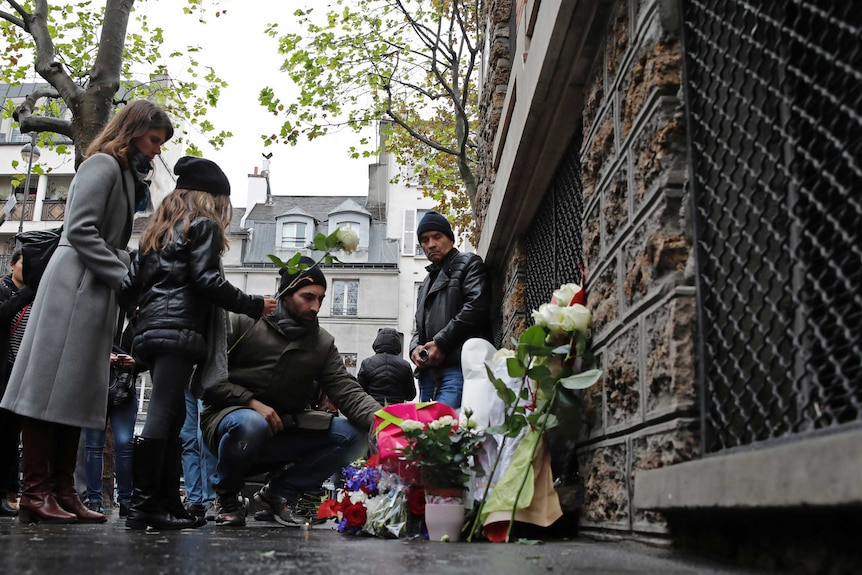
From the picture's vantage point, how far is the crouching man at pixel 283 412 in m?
5.23

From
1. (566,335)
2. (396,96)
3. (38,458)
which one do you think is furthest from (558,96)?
(396,96)

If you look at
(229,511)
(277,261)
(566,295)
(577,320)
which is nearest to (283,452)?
A: (229,511)

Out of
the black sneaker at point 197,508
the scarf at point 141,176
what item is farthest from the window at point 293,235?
the scarf at point 141,176

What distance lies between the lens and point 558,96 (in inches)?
191

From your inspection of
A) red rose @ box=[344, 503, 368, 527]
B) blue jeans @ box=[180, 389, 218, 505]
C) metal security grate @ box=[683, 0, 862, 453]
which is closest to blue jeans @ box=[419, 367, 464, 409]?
blue jeans @ box=[180, 389, 218, 505]

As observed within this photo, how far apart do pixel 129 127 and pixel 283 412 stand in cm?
195

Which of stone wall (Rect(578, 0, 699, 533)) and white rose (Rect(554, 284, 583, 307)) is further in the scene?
white rose (Rect(554, 284, 583, 307))

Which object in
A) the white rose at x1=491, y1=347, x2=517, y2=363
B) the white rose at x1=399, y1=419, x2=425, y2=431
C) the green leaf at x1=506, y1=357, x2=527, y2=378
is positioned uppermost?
the white rose at x1=491, y1=347, x2=517, y2=363

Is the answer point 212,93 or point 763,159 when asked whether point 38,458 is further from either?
point 212,93

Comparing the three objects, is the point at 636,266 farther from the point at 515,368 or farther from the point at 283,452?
the point at 283,452

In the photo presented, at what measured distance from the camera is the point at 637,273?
307cm

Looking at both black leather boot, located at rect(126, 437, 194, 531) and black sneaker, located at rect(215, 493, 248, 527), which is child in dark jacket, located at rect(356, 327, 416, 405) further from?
black leather boot, located at rect(126, 437, 194, 531)

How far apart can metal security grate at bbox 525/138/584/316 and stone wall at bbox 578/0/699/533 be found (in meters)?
1.07

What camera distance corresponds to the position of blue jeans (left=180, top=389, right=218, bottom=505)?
7.07 m
